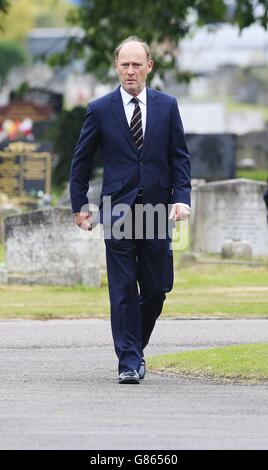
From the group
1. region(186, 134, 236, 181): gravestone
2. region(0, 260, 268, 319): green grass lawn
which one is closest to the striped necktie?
region(0, 260, 268, 319): green grass lawn

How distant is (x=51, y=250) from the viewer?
57.3 feet

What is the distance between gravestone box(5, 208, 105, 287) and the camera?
1731 cm

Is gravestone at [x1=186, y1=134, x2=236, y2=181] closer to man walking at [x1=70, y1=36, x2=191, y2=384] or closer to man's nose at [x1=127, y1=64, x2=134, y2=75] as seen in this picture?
man walking at [x1=70, y1=36, x2=191, y2=384]

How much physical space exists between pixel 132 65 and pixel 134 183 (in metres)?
0.71

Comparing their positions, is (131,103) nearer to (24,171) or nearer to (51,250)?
(51,250)

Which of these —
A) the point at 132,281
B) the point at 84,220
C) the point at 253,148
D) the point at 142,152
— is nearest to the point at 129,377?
the point at 132,281

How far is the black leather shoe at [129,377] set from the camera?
33.0 feet

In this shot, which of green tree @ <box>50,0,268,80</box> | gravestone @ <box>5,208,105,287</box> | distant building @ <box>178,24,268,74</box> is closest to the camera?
gravestone @ <box>5,208,105,287</box>

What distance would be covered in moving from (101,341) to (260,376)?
2.67 m

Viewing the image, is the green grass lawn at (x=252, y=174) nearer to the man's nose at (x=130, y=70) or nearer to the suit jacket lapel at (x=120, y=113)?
the suit jacket lapel at (x=120, y=113)

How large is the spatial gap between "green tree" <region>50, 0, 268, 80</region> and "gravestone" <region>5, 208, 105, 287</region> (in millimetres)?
11692

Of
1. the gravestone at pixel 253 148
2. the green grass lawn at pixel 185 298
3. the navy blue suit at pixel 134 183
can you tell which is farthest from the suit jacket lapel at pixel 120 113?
the gravestone at pixel 253 148

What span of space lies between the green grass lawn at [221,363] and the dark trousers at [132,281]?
497 millimetres

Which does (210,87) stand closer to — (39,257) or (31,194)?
(31,194)
